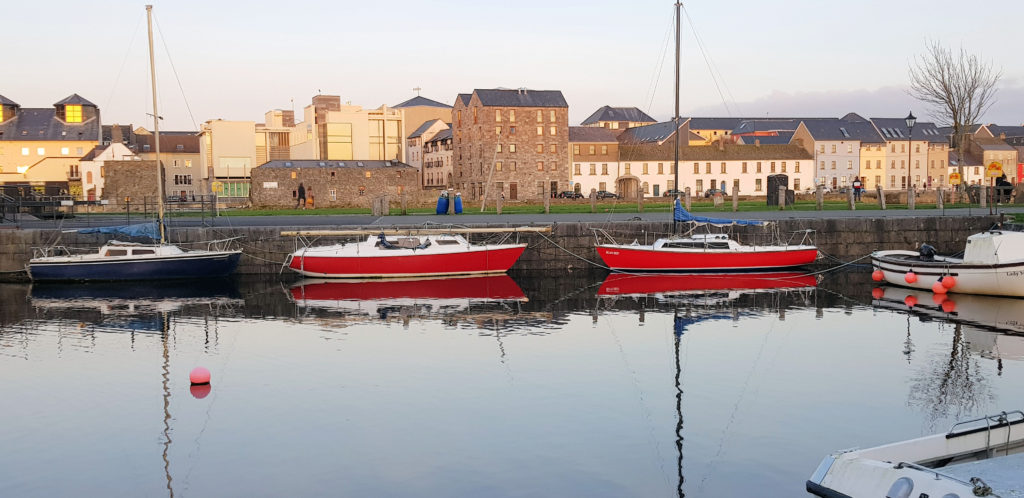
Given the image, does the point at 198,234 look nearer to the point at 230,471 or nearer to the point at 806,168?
the point at 230,471

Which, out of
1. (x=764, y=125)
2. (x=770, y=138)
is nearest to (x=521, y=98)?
(x=770, y=138)

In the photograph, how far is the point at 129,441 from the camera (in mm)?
13016

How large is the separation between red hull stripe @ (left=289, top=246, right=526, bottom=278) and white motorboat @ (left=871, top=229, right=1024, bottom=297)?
13096mm

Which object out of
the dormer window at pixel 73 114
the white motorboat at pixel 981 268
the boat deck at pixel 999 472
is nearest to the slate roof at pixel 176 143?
the dormer window at pixel 73 114

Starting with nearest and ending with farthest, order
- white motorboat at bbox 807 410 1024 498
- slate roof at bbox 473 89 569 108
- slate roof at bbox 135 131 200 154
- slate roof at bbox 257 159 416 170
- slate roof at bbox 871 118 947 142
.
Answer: white motorboat at bbox 807 410 1024 498
slate roof at bbox 257 159 416 170
slate roof at bbox 473 89 569 108
slate roof at bbox 135 131 200 154
slate roof at bbox 871 118 947 142

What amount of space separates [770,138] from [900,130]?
53.8 feet

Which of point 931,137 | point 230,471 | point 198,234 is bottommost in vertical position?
point 230,471

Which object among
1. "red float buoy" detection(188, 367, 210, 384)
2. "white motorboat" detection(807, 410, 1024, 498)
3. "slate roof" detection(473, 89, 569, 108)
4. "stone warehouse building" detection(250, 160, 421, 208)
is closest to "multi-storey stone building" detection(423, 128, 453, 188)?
"slate roof" detection(473, 89, 569, 108)

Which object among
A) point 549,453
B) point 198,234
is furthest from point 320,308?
point 549,453

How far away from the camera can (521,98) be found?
84.2 m

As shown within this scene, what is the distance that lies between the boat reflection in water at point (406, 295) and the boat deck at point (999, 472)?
16052mm

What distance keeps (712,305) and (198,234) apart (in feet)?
62.3

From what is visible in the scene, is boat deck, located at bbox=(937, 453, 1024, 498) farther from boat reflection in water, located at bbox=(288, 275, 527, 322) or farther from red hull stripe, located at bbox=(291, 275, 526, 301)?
red hull stripe, located at bbox=(291, 275, 526, 301)

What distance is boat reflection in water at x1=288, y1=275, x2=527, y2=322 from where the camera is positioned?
2544 centimetres
